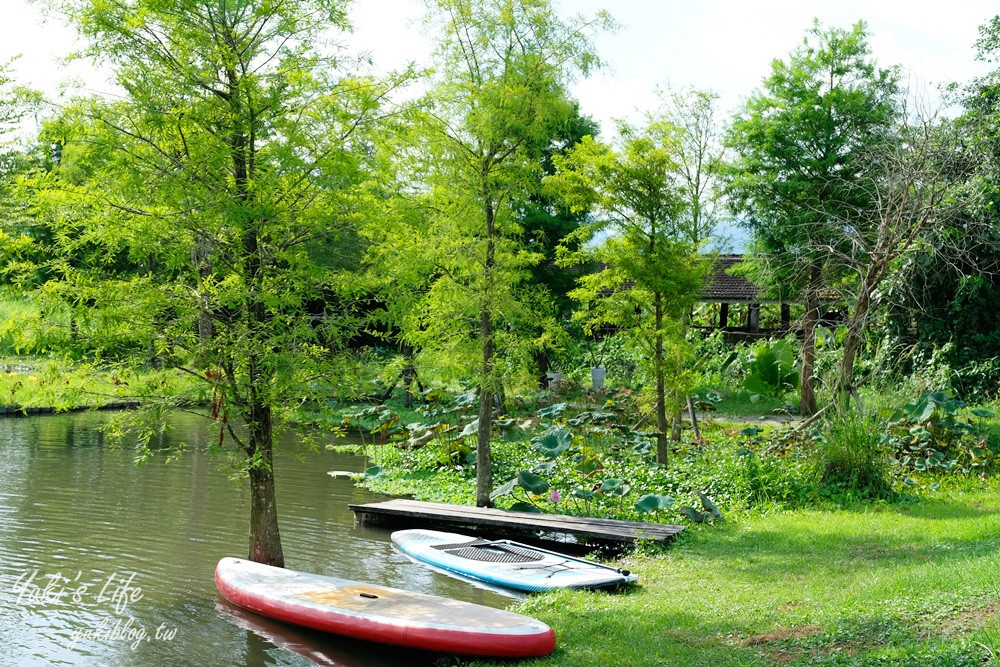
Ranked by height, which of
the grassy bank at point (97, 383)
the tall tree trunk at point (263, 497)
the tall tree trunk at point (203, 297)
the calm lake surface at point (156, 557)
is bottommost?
the calm lake surface at point (156, 557)

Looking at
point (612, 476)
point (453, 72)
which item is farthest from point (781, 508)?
point (453, 72)

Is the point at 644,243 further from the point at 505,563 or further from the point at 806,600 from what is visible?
the point at 806,600

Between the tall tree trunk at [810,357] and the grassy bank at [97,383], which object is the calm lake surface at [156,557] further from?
the tall tree trunk at [810,357]

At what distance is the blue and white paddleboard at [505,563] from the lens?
9117 mm

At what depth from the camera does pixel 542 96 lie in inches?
467

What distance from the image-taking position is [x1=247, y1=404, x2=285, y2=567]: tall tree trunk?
9.08m

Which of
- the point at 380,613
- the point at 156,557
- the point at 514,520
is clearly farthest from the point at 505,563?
the point at 156,557

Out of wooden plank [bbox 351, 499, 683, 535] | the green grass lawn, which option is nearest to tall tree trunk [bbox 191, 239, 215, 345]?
the green grass lawn

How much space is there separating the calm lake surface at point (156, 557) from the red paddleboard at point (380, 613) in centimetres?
22

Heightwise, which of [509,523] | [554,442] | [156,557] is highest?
[554,442]

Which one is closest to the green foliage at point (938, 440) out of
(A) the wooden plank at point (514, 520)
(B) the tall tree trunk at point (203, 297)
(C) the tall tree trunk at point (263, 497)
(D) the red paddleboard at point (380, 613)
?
(A) the wooden plank at point (514, 520)

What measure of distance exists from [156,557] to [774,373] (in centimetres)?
1743

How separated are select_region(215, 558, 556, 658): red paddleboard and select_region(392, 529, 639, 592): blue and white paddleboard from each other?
156cm

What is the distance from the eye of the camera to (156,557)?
10727 mm
